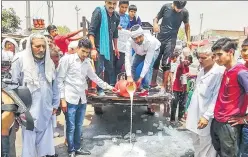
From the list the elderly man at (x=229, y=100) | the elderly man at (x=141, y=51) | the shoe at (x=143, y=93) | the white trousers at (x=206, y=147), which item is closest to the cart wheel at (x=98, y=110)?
the elderly man at (x=141, y=51)

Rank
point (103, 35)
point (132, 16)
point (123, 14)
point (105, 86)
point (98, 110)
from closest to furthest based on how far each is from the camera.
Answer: point (105, 86) → point (103, 35) → point (123, 14) → point (132, 16) → point (98, 110)

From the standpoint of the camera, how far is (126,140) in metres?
5.15

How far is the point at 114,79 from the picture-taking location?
597 cm

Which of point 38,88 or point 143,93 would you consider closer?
point 38,88

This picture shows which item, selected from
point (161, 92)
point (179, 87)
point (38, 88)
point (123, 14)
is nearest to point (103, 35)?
point (123, 14)

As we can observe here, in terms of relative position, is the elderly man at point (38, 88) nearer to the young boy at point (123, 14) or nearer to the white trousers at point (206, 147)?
the white trousers at point (206, 147)

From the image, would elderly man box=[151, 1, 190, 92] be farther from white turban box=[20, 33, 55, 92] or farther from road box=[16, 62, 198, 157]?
white turban box=[20, 33, 55, 92]

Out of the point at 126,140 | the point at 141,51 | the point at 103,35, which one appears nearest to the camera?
the point at 126,140

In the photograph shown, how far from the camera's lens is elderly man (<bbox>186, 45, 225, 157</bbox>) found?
3432mm

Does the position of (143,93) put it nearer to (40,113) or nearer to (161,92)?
(161,92)

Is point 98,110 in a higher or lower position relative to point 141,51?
lower

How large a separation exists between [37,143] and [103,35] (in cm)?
244

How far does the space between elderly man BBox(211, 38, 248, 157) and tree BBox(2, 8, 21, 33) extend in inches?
838

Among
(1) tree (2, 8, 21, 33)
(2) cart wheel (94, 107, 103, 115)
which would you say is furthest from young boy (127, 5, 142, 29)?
(1) tree (2, 8, 21, 33)
